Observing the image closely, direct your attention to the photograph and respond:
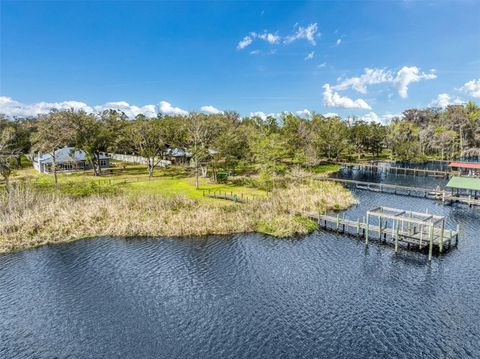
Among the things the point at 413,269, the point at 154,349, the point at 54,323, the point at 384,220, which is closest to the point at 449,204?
the point at 384,220

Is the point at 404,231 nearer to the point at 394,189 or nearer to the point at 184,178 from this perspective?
the point at 394,189

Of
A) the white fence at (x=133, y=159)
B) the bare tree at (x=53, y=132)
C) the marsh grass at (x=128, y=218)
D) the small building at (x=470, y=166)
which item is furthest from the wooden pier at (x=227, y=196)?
the small building at (x=470, y=166)

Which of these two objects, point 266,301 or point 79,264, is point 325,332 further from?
point 79,264

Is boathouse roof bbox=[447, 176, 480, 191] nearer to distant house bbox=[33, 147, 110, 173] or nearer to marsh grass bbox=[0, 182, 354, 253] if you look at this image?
marsh grass bbox=[0, 182, 354, 253]

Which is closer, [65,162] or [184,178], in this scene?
[184,178]

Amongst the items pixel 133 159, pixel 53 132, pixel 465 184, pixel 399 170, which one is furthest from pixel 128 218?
pixel 399 170

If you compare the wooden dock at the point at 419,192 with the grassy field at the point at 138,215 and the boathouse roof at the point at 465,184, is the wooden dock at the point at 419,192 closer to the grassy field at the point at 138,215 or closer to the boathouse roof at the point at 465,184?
the boathouse roof at the point at 465,184
